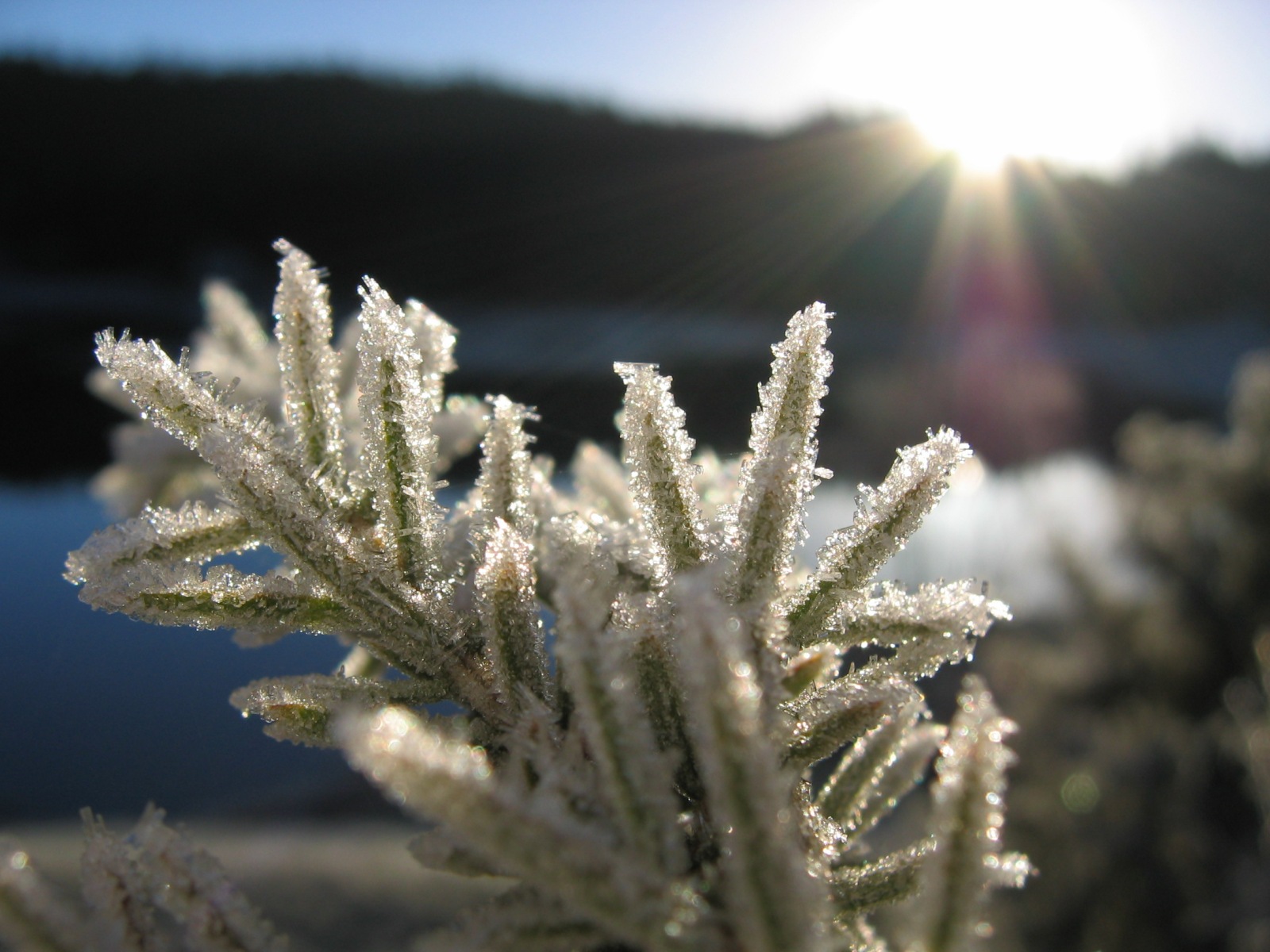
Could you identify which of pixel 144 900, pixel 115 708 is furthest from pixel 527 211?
pixel 144 900

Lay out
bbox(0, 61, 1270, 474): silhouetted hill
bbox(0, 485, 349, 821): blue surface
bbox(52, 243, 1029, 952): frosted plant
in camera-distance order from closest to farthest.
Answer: bbox(52, 243, 1029, 952): frosted plant → bbox(0, 485, 349, 821): blue surface → bbox(0, 61, 1270, 474): silhouetted hill

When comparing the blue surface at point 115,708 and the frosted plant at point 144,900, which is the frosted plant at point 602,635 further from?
the blue surface at point 115,708

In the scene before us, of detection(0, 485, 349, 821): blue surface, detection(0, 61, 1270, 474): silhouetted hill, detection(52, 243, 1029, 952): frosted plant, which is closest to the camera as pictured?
detection(52, 243, 1029, 952): frosted plant

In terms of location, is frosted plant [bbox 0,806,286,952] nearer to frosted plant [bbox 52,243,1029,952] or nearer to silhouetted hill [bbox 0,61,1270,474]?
frosted plant [bbox 52,243,1029,952]

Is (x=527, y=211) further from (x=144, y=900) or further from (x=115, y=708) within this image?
(x=144, y=900)

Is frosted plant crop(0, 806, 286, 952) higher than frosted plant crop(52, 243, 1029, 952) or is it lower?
lower

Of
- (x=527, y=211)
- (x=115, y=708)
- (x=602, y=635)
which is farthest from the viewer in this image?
(x=527, y=211)

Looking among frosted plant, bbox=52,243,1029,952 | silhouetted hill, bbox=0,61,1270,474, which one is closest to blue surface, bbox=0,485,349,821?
frosted plant, bbox=52,243,1029,952
